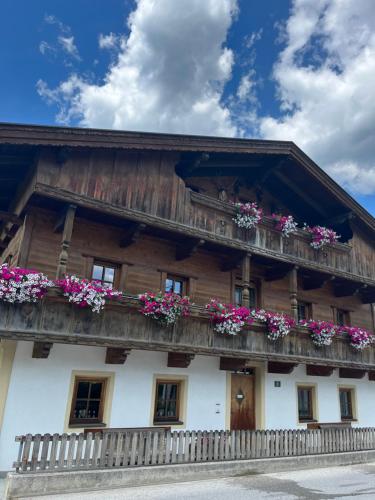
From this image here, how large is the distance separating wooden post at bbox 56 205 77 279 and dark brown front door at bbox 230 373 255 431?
707 centimetres

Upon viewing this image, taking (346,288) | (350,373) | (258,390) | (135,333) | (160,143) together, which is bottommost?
(258,390)

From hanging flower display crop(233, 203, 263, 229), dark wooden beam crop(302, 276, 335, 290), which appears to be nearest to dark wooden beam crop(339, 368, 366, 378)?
dark wooden beam crop(302, 276, 335, 290)

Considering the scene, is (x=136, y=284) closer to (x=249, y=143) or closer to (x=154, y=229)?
(x=154, y=229)

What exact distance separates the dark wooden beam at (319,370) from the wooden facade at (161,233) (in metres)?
0.82

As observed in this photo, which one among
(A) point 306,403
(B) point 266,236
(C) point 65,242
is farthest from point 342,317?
(C) point 65,242

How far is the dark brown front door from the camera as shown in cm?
1327

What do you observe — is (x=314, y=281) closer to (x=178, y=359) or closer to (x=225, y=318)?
(x=225, y=318)

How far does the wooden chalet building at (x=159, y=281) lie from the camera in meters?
9.58

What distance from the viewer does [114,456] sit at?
8523mm

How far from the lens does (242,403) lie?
44.3 ft

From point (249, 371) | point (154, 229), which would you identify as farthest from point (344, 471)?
point (154, 229)

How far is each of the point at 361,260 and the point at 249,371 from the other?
735 cm

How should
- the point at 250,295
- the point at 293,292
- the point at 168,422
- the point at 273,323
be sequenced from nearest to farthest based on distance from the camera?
the point at 168,422
the point at 273,323
the point at 293,292
the point at 250,295

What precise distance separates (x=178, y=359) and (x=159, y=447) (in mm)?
2886
